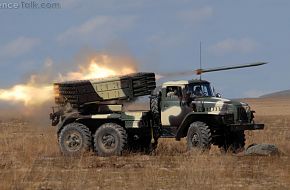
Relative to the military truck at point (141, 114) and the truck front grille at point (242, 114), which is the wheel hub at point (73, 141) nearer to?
the military truck at point (141, 114)

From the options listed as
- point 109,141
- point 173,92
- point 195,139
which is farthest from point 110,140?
point 195,139

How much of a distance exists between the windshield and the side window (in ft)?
0.91

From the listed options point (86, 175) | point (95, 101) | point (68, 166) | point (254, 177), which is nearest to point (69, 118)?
point (95, 101)

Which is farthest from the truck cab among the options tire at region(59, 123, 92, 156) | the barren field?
tire at region(59, 123, 92, 156)

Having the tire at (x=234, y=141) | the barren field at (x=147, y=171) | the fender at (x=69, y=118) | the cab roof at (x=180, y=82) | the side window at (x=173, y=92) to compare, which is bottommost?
the barren field at (x=147, y=171)

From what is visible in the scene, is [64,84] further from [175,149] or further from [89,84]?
[175,149]

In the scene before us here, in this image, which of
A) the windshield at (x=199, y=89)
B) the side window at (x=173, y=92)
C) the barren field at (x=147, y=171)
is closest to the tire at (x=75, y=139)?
the barren field at (x=147, y=171)

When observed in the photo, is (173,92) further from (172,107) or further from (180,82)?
(172,107)

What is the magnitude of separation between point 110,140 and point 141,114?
1.33 m

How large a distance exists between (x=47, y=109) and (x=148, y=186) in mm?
12402

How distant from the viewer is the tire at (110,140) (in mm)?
21453

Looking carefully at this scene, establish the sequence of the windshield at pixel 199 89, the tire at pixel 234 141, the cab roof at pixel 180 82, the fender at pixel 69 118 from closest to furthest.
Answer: the windshield at pixel 199 89 → the cab roof at pixel 180 82 → the tire at pixel 234 141 → the fender at pixel 69 118

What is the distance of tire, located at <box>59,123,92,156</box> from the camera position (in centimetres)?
2203

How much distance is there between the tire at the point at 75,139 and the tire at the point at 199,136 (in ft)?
11.7
